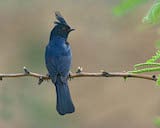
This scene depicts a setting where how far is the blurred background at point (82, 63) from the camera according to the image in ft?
35.7

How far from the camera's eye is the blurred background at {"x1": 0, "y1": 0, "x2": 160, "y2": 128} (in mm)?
10883

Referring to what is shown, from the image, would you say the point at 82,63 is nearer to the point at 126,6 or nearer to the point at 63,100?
the point at 63,100

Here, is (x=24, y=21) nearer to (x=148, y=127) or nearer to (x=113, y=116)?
(x=113, y=116)

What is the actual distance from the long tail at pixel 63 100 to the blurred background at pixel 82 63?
4.95 metres

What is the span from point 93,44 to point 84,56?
2.55ft

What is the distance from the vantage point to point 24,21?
54.6ft

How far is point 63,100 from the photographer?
3.55 metres

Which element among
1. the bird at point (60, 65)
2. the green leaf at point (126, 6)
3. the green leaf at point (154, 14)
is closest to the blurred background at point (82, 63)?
the bird at point (60, 65)

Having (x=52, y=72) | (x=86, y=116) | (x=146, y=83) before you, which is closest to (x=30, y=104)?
(x=86, y=116)

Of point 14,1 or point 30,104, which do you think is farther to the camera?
point 14,1

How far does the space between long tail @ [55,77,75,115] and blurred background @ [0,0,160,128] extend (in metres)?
4.95

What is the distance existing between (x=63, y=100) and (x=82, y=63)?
1069 centimetres

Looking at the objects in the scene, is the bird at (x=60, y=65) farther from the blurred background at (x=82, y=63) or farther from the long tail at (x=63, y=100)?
the blurred background at (x=82, y=63)

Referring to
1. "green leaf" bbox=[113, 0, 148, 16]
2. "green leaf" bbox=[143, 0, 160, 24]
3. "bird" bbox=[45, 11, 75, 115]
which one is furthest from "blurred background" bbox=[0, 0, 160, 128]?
"green leaf" bbox=[143, 0, 160, 24]
